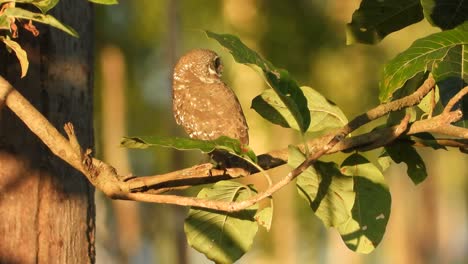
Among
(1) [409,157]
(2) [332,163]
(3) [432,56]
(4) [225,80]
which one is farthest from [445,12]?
(4) [225,80]

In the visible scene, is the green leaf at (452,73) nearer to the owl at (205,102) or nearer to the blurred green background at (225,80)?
the owl at (205,102)

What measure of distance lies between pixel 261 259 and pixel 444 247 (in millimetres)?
13077

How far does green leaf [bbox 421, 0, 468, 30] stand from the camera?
8.65 ft

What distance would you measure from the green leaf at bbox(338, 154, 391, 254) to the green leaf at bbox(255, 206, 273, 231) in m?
0.19

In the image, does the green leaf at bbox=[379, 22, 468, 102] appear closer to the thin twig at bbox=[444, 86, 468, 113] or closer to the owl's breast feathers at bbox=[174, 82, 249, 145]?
the thin twig at bbox=[444, 86, 468, 113]

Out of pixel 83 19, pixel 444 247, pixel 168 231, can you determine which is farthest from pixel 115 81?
pixel 83 19

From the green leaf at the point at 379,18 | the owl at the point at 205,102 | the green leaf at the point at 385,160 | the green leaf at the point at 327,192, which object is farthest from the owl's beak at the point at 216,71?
the green leaf at the point at 327,192

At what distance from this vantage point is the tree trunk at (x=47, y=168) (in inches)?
131

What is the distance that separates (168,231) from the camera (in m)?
27.5

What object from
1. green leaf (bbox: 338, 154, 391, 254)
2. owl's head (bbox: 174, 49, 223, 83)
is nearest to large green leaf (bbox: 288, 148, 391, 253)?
green leaf (bbox: 338, 154, 391, 254)

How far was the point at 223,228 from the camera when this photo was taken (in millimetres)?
2670

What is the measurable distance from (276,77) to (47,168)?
145 cm

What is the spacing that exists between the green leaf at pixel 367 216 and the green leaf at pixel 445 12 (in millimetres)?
428

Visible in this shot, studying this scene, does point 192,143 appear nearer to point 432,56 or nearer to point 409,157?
point 432,56
